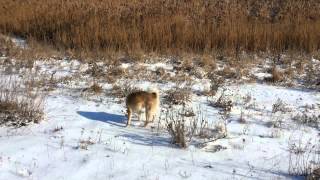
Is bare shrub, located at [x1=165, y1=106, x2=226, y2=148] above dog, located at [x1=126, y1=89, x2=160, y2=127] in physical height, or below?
below

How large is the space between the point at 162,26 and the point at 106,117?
5.29 m

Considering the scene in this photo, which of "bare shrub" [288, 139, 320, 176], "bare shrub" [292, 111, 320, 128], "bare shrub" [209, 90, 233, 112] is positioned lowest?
"bare shrub" [288, 139, 320, 176]

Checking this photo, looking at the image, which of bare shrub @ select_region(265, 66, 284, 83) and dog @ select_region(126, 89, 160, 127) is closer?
dog @ select_region(126, 89, 160, 127)

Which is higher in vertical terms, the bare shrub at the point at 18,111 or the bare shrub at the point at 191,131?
the bare shrub at the point at 18,111

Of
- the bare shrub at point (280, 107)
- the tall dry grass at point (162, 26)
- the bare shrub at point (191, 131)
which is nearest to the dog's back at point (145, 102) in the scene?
the bare shrub at point (191, 131)

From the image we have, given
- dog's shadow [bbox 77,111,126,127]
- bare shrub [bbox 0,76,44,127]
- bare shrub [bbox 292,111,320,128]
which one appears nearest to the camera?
bare shrub [bbox 0,76,44,127]

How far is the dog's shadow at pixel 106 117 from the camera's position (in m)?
6.77

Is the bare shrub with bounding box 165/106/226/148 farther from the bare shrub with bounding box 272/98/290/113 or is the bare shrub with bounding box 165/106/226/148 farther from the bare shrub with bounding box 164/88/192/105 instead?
the bare shrub with bounding box 272/98/290/113

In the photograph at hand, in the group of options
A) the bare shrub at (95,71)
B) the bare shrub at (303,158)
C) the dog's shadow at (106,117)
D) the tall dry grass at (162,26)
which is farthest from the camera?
the tall dry grass at (162,26)

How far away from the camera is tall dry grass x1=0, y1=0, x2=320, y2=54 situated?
11.4 meters

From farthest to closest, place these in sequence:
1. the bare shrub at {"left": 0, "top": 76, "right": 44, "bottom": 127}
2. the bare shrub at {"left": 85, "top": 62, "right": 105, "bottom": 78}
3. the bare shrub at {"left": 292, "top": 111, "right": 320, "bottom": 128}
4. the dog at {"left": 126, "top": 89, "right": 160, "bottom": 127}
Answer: the bare shrub at {"left": 85, "top": 62, "right": 105, "bottom": 78} → the bare shrub at {"left": 292, "top": 111, "right": 320, "bottom": 128} → the bare shrub at {"left": 0, "top": 76, "right": 44, "bottom": 127} → the dog at {"left": 126, "top": 89, "right": 160, "bottom": 127}

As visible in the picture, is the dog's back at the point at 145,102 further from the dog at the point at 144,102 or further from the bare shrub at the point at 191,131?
the bare shrub at the point at 191,131

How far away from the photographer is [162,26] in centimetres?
1182

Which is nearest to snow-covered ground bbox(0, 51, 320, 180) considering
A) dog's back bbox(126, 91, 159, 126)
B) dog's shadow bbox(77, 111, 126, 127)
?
dog's shadow bbox(77, 111, 126, 127)
